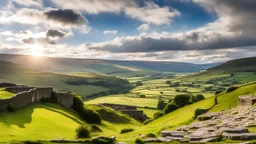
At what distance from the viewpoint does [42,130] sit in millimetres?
32625

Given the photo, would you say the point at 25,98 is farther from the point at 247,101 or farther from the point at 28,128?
the point at 247,101

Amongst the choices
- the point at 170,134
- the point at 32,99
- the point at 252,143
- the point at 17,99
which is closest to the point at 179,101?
the point at 32,99

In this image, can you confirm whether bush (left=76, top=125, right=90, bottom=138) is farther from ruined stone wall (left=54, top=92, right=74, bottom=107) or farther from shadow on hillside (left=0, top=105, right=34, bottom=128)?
ruined stone wall (left=54, top=92, right=74, bottom=107)

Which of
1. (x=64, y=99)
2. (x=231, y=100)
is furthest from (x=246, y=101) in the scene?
(x=64, y=99)

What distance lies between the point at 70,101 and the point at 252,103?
37625mm

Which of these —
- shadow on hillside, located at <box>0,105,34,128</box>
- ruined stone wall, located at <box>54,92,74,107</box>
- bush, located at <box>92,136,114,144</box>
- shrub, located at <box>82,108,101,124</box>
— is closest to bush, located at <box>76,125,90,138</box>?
bush, located at <box>92,136,114,144</box>

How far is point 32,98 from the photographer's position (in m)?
50.6

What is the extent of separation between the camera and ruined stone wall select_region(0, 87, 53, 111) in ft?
123

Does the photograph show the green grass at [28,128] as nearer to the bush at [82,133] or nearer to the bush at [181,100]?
the bush at [82,133]

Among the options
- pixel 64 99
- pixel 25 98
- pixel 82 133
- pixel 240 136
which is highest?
pixel 25 98

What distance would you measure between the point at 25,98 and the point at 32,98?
4.40 meters

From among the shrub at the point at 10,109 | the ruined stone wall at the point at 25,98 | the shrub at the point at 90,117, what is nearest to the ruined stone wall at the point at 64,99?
the ruined stone wall at the point at 25,98

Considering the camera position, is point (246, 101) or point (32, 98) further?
point (32, 98)

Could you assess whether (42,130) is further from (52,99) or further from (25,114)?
(52,99)
